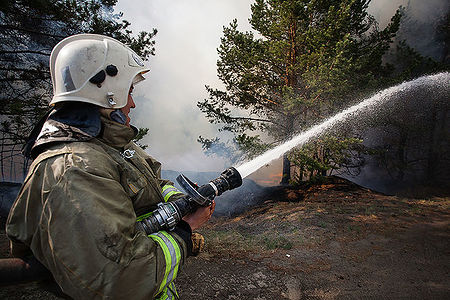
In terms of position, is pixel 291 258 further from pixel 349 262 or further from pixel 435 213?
pixel 435 213

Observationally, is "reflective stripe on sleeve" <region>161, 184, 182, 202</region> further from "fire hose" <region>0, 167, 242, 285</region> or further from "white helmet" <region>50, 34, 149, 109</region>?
"white helmet" <region>50, 34, 149, 109</region>

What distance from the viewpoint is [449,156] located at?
16.1 meters

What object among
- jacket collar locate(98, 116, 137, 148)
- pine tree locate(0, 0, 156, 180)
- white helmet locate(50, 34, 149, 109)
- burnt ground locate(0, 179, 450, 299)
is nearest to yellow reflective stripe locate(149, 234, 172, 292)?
jacket collar locate(98, 116, 137, 148)

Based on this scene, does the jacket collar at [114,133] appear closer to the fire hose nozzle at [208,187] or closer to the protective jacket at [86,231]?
the protective jacket at [86,231]

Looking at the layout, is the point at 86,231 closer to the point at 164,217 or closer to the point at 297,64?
the point at 164,217

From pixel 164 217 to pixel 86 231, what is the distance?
55cm

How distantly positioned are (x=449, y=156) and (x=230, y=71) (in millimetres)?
17147

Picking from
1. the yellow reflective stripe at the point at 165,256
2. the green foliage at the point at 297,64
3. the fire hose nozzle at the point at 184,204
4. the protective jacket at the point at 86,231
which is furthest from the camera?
the green foliage at the point at 297,64

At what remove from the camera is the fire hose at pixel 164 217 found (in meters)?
1.15

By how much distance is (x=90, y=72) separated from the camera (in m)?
1.67

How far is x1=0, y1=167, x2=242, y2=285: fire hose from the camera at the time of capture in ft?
3.78

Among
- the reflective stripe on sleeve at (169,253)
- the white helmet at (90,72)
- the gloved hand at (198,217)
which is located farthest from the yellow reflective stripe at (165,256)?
the white helmet at (90,72)

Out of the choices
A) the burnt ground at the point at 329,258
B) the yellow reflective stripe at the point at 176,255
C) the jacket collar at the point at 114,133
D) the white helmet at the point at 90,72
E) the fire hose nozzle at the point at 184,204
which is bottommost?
the burnt ground at the point at 329,258

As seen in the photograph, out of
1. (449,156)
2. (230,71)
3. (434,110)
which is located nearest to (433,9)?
(434,110)
